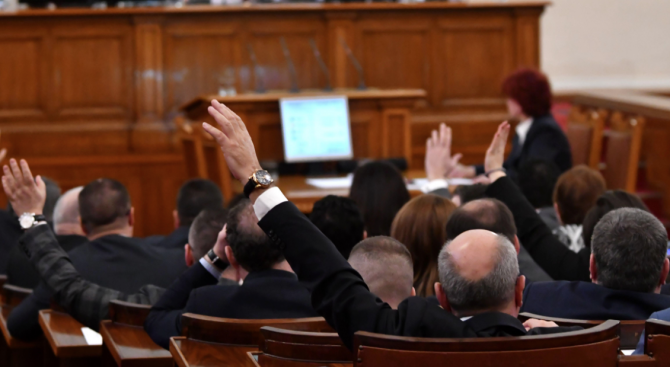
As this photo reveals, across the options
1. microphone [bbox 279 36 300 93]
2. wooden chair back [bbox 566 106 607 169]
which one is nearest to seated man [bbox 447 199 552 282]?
wooden chair back [bbox 566 106 607 169]

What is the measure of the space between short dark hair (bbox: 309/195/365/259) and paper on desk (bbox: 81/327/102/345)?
799mm

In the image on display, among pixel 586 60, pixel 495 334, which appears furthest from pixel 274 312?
pixel 586 60

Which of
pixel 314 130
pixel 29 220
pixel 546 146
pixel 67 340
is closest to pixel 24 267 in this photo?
pixel 29 220

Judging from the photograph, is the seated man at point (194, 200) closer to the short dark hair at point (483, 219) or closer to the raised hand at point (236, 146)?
the short dark hair at point (483, 219)

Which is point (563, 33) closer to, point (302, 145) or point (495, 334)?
point (302, 145)

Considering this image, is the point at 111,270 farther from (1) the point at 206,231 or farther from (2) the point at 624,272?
(2) the point at 624,272

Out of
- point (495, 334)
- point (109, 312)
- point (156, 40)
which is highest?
point (156, 40)

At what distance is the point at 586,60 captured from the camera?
1119cm

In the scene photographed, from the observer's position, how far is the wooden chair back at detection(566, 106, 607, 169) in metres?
6.64

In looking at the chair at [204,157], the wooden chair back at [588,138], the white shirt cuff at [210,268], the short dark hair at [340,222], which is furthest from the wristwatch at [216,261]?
the wooden chair back at [588,138]

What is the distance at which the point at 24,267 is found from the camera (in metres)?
3.71

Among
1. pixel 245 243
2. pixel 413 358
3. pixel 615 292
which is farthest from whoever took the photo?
pixel 245 243

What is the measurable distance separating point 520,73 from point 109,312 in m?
3.99

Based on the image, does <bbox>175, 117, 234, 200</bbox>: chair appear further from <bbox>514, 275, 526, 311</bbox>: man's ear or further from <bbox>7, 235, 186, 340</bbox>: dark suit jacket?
<bbox>514, 275, 526, 311</bbox>: man's ear
